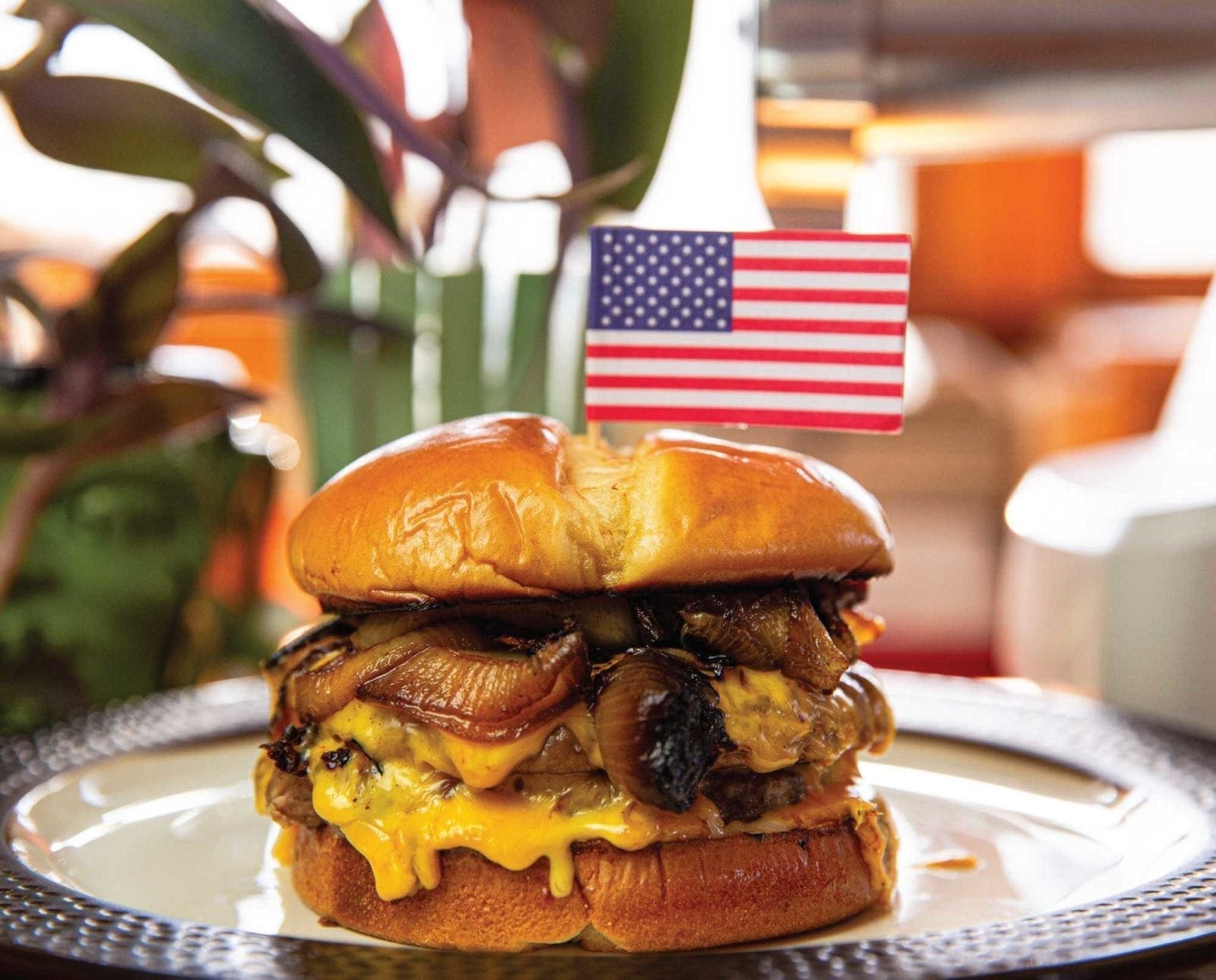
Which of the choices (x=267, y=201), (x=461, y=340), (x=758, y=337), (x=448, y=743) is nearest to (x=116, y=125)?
(x=267, y=201)

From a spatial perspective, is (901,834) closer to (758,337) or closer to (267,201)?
(758,337)

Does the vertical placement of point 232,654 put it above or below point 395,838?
below

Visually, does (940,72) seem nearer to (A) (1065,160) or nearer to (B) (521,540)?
(B) (521,540)

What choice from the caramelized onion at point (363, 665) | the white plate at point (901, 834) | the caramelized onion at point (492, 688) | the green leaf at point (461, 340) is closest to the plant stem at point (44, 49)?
the green leaf at point (461, 340)

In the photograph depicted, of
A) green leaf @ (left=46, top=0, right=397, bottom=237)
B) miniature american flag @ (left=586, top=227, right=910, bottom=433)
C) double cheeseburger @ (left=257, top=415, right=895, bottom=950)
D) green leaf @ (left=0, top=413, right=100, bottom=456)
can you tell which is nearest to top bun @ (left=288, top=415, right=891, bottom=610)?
double cheeseburger @ (left=257, top=415, right=895, bottom=950)

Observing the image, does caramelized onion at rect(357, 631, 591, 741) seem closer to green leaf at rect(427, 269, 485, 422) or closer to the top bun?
the top bun

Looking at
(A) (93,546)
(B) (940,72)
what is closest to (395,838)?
(B) (940,72)
